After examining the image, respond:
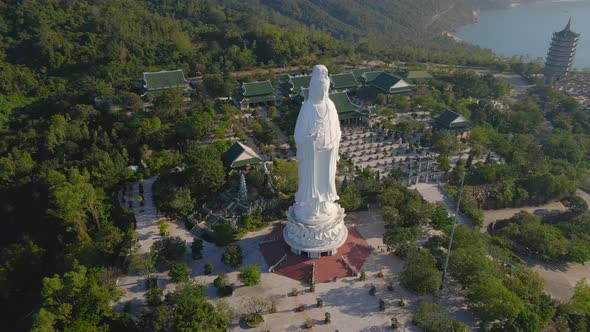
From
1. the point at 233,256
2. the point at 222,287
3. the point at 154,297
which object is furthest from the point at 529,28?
the point at 154,297

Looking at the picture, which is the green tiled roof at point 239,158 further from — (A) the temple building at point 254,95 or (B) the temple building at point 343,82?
(B) the temple building at point 343,82

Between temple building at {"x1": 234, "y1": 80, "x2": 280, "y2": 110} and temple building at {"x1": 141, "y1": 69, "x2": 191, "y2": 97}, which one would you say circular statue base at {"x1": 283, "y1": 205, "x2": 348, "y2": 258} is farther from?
temple building at {"x1": 141, "y1": 69, "x2": 191, "y2": 97}

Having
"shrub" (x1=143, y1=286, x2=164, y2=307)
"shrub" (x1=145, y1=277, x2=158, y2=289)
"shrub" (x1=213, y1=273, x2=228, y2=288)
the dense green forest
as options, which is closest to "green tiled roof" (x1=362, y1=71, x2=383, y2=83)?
the dense green forest

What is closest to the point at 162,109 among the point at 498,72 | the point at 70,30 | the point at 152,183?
the point at 152,183

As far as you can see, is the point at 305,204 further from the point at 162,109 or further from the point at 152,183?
the point at 162,109

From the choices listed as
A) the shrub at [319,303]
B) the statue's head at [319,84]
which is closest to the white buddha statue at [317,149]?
the statue's head at [319,84]
